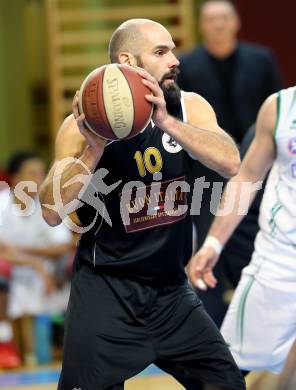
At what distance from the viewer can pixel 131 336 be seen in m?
3.76

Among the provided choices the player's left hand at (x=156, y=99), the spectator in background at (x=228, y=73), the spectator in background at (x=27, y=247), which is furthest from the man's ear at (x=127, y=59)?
the spectator in background at (x=27, y=247)

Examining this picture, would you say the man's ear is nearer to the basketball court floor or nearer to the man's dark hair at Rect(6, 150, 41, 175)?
the basketball court floor

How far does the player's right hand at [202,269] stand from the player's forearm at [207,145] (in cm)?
64

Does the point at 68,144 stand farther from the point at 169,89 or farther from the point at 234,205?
the point at 234,205

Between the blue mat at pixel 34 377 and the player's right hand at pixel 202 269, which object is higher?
the player's right hand at pixel 202 269

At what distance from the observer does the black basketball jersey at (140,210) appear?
3.77m

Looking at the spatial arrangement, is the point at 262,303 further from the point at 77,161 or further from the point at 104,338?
the point at 77,161

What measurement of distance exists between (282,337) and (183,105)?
4.01 ft

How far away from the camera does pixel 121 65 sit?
3512 mm

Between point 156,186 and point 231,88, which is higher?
point 156,186

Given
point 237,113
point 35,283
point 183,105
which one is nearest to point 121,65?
point 183,105

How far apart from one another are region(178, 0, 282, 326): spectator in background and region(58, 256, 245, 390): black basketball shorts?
10.1ft

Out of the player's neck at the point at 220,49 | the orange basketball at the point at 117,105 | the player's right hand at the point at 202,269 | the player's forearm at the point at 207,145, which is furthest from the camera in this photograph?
the player's neck at the point at 220,49

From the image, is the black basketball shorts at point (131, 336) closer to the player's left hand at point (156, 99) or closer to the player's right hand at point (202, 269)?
the player's right hand at point (202, 269)
